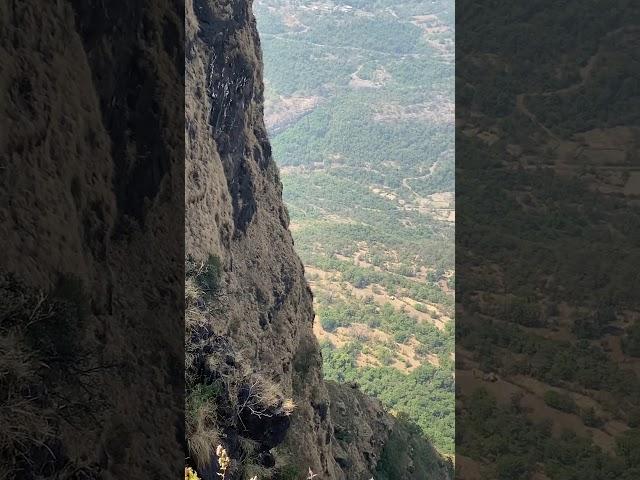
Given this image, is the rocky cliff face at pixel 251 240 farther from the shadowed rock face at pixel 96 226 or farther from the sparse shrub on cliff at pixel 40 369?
the sparse shrub on cliff at pixel 40 369

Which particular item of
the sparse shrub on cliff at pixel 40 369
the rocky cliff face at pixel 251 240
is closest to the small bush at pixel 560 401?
the sparse shrub on cliff at pixel 40 369

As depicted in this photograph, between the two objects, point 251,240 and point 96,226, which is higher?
point 96,226

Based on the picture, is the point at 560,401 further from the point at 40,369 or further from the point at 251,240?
the point at 251,240

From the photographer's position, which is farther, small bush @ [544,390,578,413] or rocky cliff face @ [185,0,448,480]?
rocky cliff face @ [185,0,448,480]

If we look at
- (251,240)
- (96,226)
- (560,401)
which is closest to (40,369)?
(96,226)

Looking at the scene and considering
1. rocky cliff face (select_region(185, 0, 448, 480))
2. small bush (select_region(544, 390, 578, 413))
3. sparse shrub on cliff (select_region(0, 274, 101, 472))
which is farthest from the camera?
rocky cliff face (select_region(185, 0, 448, 480))

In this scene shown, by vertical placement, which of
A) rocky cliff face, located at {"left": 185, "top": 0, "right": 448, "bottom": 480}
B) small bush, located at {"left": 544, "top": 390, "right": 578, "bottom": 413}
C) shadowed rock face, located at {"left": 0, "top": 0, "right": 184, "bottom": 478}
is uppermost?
shadowed rock face, located at {"left": 0, "top": 0, "right": 184, "bottom": 478}

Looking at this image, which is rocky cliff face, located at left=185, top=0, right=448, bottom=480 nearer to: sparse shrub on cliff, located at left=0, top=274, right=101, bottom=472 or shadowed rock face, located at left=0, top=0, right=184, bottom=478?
shadowed rock face, located at left=0, top=0, right=184, bottom=478

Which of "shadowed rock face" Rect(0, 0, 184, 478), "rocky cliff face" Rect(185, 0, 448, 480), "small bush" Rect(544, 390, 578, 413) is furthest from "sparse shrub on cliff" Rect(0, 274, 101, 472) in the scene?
"rocky cliff face" Rect(185, 0, 448, 480)
